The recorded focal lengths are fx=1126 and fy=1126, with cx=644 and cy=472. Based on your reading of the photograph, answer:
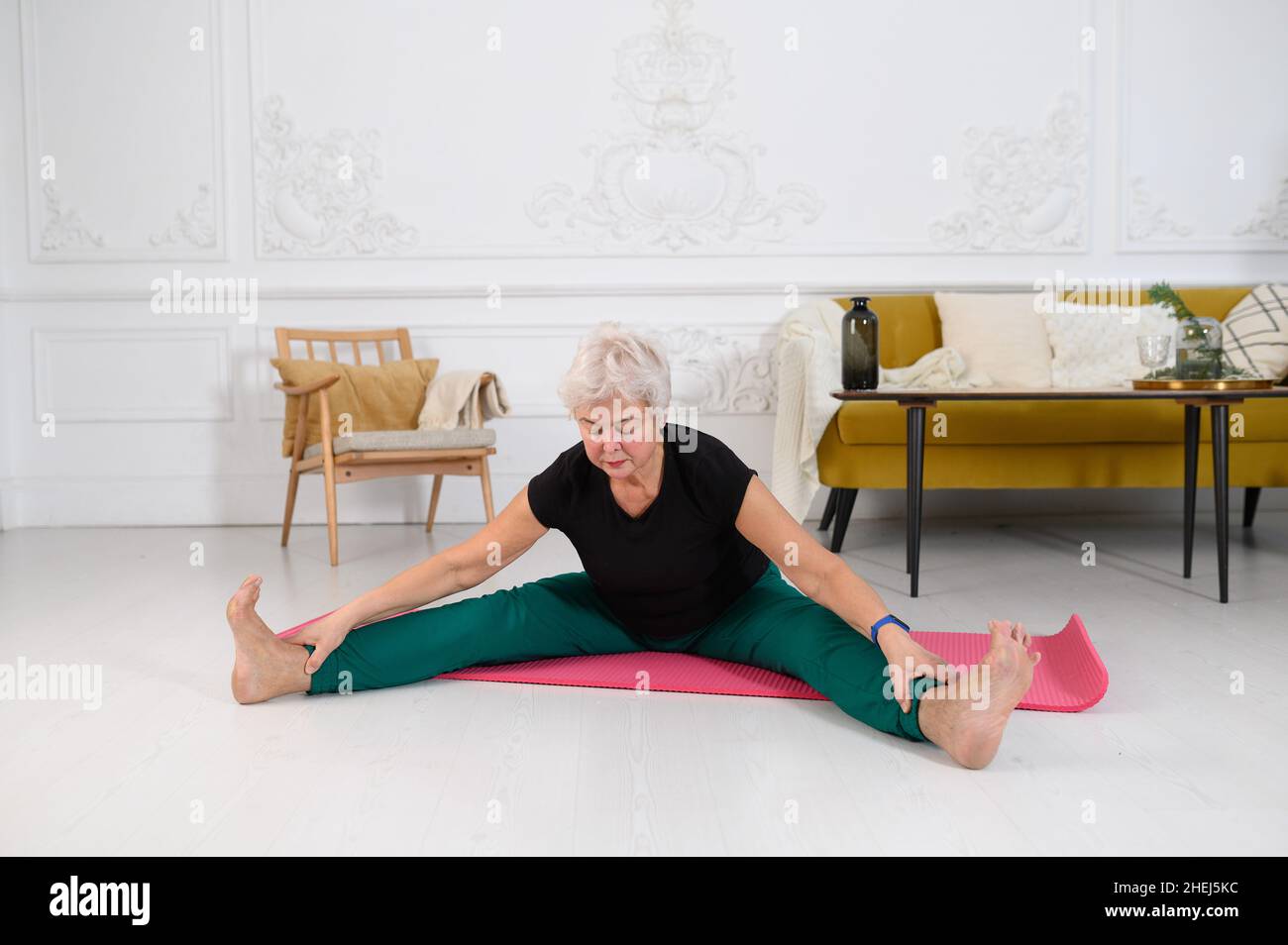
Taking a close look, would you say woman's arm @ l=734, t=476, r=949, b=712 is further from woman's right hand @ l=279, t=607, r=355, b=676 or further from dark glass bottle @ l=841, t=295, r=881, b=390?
dark glass bottle @ l=841, t=295, r=881, b=390

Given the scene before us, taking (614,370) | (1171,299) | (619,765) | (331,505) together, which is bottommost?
(619,765)

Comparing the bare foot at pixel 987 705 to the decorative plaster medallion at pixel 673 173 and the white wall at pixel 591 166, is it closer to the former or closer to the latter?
the white wall at pixel 591 166

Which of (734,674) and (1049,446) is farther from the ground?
(1049,446)

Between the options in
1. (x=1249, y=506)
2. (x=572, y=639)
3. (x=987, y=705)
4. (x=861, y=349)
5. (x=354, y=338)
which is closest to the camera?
(x=987, y=705)

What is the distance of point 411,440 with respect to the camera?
380 cm

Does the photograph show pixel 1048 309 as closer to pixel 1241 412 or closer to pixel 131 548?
pixel 1241 412

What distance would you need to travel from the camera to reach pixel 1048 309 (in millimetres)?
4305

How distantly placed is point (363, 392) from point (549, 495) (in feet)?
7.83

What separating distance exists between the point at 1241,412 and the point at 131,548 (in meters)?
3.79

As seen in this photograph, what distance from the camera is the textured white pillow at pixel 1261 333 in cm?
403

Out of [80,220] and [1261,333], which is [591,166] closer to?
[80,220]

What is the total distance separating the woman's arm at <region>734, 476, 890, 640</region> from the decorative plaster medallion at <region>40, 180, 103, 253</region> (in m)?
3.78

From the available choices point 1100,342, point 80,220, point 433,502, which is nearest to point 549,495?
point 433,502

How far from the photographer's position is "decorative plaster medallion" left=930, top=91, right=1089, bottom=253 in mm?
4547
